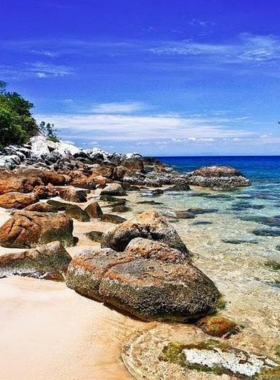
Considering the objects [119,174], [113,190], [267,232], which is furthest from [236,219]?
[119,174]

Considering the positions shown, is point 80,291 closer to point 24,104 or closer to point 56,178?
point 56,178

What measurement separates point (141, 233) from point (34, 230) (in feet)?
10.1

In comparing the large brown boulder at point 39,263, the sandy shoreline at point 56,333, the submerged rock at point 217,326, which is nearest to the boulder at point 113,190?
the large brown boulder at point 39,263


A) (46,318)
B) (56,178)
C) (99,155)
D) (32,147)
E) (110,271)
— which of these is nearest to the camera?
(46,318)

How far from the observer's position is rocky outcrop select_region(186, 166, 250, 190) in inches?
1359

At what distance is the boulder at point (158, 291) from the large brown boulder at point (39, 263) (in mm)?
1788

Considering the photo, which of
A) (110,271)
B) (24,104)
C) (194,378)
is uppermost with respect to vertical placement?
(24,104)

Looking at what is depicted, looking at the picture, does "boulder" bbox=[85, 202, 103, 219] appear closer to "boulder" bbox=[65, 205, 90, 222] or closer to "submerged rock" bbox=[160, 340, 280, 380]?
"boulder" bbox=[65, 205, 90, 222]

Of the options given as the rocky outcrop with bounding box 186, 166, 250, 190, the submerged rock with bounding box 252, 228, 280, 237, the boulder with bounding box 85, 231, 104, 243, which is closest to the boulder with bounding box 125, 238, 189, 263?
the boulder with bounding box 85, 231, 104, 243

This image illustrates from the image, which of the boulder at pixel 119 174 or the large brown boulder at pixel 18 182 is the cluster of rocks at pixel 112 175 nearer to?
the boulder at pixel 119 174

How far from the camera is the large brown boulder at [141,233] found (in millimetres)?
10586

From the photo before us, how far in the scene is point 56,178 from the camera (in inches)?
1094

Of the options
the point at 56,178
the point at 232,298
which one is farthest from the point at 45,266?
the point at 56,178

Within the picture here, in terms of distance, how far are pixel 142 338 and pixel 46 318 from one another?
1753 millimetres
